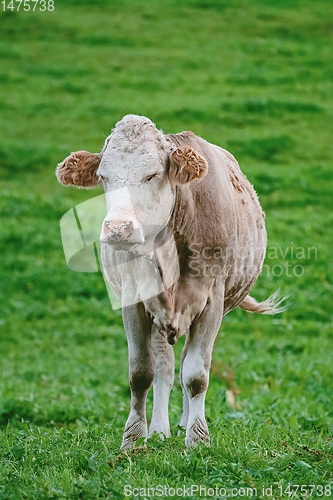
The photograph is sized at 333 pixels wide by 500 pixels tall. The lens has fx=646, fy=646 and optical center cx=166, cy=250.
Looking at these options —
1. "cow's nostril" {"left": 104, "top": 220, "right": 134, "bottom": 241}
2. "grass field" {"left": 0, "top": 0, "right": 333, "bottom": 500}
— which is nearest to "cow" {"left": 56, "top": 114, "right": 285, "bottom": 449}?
"cow's nostril" {"left": 104, "top": 220, "right": 134, "bottom": 241}

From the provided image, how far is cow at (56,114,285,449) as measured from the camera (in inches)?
151

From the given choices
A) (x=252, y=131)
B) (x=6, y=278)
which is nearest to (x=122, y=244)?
(x=6, y=278)

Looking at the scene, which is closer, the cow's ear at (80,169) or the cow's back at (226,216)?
the cow's ear at (80,169)

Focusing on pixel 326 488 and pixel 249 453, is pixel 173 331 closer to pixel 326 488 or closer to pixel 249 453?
pixel 249 453

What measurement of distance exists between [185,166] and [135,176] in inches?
13.9

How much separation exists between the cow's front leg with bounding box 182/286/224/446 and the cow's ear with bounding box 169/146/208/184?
2.96ft

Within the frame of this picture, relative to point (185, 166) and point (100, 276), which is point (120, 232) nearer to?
point (185, 166)

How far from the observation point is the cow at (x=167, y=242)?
12.6 ft

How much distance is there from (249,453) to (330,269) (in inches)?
311

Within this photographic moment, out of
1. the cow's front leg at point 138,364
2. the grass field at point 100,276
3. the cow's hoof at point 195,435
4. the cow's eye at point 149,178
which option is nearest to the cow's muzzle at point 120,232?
the cow's eye at point 149,178

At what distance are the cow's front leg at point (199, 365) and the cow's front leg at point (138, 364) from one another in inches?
11.3

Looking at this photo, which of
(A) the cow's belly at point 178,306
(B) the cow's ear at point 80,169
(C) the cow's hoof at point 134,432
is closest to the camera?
(B) the cow's ear at point 80,169

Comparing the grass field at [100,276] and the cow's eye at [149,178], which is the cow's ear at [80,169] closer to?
the cow's eye at [149,178]

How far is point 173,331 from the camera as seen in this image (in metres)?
4.34
